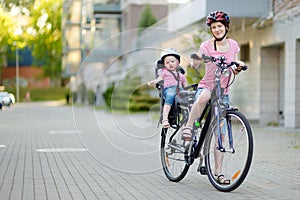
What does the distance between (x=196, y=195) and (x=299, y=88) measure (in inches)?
552

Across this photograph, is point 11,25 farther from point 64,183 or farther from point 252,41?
point 64,183

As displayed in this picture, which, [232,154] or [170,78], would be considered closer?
[232,154]

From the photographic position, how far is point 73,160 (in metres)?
11.5

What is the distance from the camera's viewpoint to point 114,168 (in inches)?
405

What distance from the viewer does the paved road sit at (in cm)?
773

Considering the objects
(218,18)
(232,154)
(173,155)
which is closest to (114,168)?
(173,155)

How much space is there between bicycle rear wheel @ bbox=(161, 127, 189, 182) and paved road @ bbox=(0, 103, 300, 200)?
15 cm

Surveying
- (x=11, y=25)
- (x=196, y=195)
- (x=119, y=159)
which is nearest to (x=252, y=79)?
(x=11, y=25)

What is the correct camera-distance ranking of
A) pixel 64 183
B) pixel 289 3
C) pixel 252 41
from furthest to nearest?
pixel 252 41
pixel 289 3
pixel 64 183

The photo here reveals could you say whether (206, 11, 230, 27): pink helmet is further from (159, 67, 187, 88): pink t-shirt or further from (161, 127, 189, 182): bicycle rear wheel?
(161, 127, 189, 182): bicycle rear wheel

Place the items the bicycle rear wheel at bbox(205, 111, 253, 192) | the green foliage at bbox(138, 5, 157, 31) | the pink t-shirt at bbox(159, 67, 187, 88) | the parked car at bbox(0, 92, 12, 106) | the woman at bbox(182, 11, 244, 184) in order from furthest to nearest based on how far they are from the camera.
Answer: the green foliage at bbox(138, 5, 157, 31) → the parked car at bbox(0, 92, 12, 106) → the pink t-shirt at bbox(159, 67, 187, 88) → the woman at bbox(182, 11, 244, 184) → the bicycle rear wheel at bbox(205, 111, 253, 192)

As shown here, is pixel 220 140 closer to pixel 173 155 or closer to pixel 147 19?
pixel 173 155

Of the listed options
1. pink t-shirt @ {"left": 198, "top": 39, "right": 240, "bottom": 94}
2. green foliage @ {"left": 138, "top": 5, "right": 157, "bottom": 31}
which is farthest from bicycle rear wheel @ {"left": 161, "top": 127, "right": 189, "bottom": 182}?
green foliage @ {"left": 138, "top": 5, "right": 157, "bottom": 31}

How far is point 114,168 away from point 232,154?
120 inches
